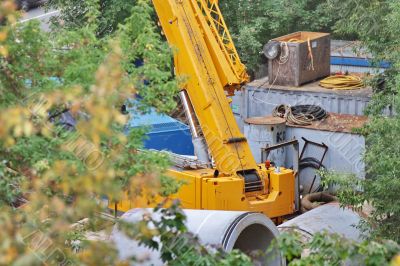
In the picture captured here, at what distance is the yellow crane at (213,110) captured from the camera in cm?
1587

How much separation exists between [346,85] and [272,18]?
23.1ft

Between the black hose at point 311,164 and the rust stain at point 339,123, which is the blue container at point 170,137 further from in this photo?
the black hose at point 311,164

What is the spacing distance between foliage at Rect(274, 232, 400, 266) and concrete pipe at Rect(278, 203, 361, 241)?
6481 mm

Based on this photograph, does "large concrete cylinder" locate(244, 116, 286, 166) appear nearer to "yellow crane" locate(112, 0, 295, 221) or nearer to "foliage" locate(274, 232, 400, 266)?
"yellow crane" locate(112, 0, 295, 221)

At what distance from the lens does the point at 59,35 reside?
30.2 ft

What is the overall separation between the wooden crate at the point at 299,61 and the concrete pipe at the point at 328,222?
20.6 ft

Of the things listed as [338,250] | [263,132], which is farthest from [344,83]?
[338,250]

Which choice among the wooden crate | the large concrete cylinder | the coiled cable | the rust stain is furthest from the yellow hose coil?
the large concrete cylinder

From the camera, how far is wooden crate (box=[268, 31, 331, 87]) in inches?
867

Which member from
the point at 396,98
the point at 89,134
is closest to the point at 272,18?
the point at 396,98

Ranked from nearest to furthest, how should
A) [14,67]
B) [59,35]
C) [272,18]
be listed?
1. [14,67]
2. [59,35]
3. [272,18]

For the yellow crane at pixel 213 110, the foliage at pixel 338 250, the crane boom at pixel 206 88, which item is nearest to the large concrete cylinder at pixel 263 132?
the yellow crane at pixel 213 110

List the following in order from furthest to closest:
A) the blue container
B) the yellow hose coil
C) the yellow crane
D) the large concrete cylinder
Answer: the yellow hose coil
the blue container
the large concrete cylinder
the yellow crane

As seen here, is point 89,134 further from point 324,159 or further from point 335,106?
point 335,106
